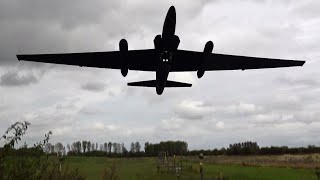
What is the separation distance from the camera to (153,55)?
1062 inches

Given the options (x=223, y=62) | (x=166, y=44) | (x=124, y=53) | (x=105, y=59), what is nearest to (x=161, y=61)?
(x=166, y=44)

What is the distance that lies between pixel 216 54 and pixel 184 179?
10.4 m

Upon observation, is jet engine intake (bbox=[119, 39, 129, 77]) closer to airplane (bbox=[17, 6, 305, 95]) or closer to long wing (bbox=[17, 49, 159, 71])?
airplane (bbox=[17, 6, 305, 95])

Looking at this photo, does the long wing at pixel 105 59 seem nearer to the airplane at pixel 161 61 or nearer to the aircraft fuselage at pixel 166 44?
the airplane at pixel 161 61

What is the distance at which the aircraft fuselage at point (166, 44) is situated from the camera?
68.5 ft

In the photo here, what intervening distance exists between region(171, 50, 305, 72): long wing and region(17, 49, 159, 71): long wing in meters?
1.85

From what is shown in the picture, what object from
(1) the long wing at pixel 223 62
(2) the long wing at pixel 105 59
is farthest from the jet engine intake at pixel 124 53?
(1) the long wing at pixel 223 62

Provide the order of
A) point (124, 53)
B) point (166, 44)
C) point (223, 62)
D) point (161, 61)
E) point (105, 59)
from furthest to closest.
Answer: point (223, 62) → point (105, 59) → point (161, 61) → point (124, 53) → point (166, 44)

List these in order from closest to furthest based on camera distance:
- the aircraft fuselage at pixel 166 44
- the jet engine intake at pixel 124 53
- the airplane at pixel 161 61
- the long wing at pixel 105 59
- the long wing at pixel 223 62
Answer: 1. the aircraft fuselage at pixel 166 44
2. the jet engine intake at pixel 124 53
3. the airplane at pixel 161 61
4. the long wing at pixel 105 59
5. the long wing at pixel 223 62

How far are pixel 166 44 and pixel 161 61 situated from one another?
2166 millimetres

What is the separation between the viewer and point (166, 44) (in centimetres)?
2241

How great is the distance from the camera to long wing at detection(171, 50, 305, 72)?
2827 centimetres

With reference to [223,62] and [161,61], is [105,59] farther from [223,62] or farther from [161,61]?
[223,62]

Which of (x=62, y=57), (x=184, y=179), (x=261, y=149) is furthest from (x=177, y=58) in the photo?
(x=261, y=149)
